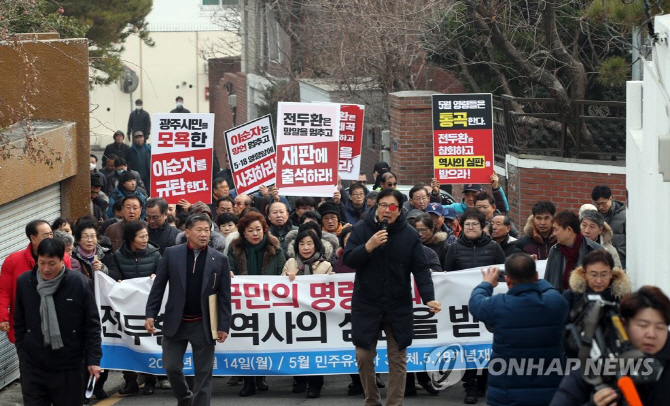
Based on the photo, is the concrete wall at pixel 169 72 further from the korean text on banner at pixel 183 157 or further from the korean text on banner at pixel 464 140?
the korean text on banner at pixel 183 157

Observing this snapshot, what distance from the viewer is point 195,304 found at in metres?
8.72

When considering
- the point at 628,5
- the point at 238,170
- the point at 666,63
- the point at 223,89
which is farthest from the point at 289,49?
the point at 666,63

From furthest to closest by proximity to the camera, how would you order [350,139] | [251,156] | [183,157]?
1. [350,139]
2. [251,156]
3. [183,157]

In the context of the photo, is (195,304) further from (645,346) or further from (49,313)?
(645,346)

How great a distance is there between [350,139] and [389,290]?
699 centimetres

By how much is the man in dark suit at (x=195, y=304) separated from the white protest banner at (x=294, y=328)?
4.57ft

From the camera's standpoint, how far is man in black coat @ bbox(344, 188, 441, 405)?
8.52m

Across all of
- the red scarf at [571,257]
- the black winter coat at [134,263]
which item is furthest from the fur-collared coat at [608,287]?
the black winter coat at [134,263]

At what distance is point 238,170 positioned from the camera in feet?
46.2

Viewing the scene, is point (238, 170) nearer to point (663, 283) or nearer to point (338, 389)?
point (338, 389)

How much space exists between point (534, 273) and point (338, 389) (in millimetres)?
4271

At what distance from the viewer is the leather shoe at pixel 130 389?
34.0 feet

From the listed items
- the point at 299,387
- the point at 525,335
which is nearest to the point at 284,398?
the point at 299,387

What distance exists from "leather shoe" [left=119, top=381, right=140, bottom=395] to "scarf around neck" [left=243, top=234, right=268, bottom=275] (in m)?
1.53
